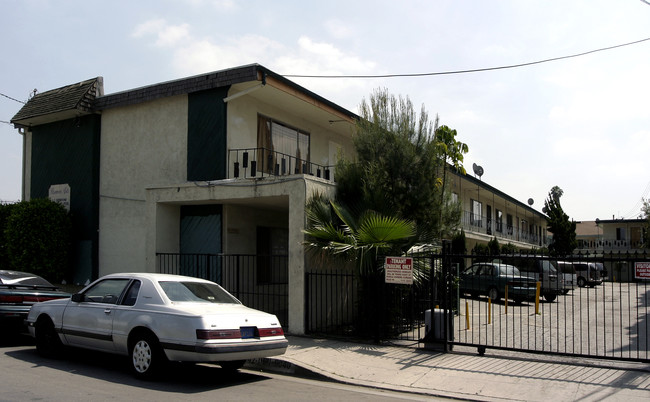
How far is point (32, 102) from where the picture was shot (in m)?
18.3

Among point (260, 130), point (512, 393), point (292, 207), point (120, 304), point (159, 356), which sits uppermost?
point (260, 130)

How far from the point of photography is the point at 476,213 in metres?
34.8

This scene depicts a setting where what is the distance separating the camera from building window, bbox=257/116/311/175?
15406 millimetres

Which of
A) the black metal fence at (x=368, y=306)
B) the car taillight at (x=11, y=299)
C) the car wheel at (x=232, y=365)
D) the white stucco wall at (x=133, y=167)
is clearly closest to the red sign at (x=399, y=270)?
the black metal fence at (x=368, y=306)

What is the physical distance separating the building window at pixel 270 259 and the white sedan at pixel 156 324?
6.88 meters

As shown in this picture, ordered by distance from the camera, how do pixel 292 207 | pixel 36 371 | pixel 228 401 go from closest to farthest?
pixel 228 401, pixel 36 371, pixel 292 207

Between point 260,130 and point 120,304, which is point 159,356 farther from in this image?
point 260,130

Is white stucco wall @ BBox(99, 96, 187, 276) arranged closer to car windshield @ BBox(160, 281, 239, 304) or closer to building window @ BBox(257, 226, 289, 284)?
building window @ BBox(257, 226, 289, 284)

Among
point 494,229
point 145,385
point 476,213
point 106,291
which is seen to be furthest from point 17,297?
point 494,229

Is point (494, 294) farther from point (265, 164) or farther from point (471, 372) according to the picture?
point (471, 372)

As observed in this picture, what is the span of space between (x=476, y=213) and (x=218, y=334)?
98.4 ft

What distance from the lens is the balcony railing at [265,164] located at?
46.4 feet

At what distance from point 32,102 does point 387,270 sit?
1459 centimetres

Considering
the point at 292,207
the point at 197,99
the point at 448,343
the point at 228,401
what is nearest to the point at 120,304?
the point at 228,401
